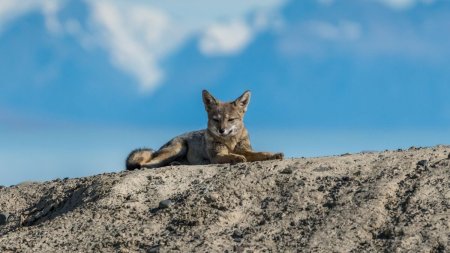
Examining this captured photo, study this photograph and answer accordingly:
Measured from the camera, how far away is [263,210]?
13242 mm

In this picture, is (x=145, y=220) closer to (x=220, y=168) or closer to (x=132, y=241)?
(x=132, y=241)

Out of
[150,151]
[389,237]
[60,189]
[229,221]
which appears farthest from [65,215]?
[389,237]

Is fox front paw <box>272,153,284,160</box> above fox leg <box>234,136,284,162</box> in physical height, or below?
below

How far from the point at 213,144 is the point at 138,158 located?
5.69 feet

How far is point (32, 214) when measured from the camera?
15781 millimetres

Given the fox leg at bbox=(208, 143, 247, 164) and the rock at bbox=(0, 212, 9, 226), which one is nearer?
the rock at bbox=(0, 212, 9, 226)

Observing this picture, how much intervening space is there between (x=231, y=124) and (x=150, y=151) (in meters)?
2.04

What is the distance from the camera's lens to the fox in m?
17.1

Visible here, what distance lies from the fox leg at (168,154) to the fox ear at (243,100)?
1618mm

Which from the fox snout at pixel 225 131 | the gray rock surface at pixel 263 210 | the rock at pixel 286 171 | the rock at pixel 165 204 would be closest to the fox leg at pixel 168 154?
the fox snout at pixel 225 131

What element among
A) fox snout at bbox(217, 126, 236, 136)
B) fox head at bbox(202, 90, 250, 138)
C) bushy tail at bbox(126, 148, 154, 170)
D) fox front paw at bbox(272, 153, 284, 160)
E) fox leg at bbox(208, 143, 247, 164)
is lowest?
fox front paw at bbox(272, 153, 284, 160)

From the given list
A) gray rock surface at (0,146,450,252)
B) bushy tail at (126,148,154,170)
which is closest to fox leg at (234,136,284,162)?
gray rock surface at (0,146,450,252)

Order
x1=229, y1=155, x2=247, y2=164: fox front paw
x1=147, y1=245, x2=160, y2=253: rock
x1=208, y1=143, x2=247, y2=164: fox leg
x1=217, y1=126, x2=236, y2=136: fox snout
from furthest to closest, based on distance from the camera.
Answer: x1=217, y1=126, x2=236, y2=136: fox snout
x1=208, y1=143, x2=247, y2=164: fox leg
x1=229, y1=155, x2=247, y2=164: fox front paw
x1=147, y1=245, x2=160, y2=253: rock

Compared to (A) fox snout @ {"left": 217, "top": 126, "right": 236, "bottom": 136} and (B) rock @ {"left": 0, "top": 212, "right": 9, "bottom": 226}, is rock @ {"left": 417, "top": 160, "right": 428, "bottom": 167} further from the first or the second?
(B) rock @ {"left": 0, "top": 212, "right": 9, "bottom": 226}
